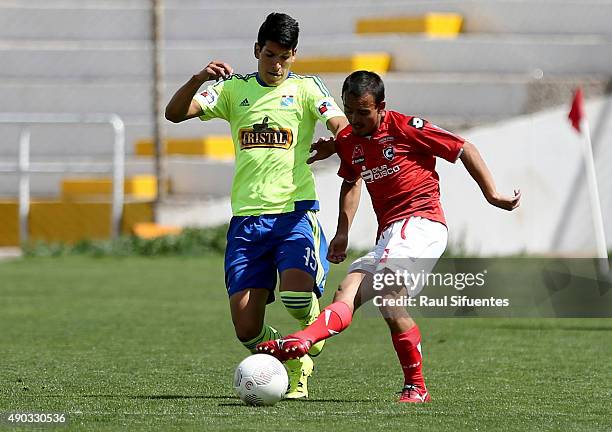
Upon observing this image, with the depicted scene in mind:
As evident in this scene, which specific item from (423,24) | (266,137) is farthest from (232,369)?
(423,24)

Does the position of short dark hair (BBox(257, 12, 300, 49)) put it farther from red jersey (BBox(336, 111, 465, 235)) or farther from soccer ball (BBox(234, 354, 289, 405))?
soccer ball (BBox(234, 354, 289, 405))

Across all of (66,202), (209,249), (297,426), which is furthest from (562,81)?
(297,426)

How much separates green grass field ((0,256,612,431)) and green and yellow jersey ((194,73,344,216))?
3.51ft

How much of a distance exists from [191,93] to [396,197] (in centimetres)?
127

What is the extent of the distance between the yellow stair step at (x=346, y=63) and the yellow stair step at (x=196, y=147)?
1.66 m

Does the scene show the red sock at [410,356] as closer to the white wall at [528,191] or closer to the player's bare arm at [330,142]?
the player's bare arm at [330,142]

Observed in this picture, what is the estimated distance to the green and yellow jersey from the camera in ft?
25.0

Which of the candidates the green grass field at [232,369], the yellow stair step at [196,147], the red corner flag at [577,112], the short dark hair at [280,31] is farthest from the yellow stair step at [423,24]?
the short dark hair at [280,31]

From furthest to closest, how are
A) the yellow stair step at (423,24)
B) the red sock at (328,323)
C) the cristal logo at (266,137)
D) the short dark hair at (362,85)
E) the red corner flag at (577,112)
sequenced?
the yellow stair step at (423,24)
the red corner flag at (577,112)
the cristal logo at (266,137)
the short dark hair at (362,85)
the red sock at (328,323)

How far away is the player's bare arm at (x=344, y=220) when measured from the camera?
7.30 metres

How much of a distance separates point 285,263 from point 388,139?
0.87 metres

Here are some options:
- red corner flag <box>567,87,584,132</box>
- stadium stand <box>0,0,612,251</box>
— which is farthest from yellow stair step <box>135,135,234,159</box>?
red corner flag <box>567,87,584,132</box>

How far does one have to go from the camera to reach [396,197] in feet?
24.1

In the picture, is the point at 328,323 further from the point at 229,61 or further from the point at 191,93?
the point at 229,61
